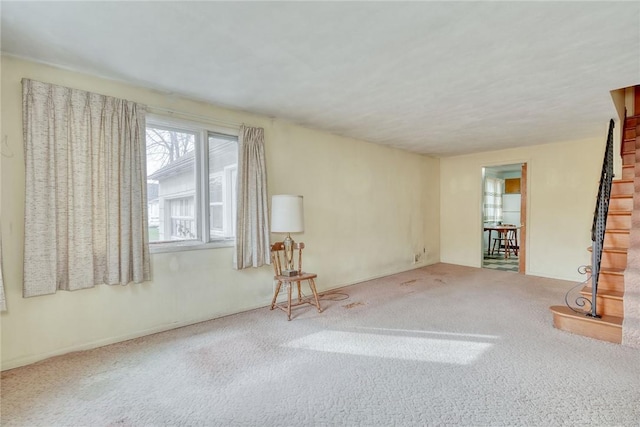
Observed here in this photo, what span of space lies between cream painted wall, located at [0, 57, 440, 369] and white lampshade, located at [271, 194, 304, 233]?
1.75 feet

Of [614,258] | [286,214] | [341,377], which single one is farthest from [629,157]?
[341,377]

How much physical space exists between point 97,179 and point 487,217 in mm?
8202

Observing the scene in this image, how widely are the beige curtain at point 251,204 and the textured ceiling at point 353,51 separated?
0.42 metres

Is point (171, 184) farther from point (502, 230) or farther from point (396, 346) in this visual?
point (502, 230)

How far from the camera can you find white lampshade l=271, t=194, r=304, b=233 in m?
3.31

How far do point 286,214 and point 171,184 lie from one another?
123cm

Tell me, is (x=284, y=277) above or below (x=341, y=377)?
above

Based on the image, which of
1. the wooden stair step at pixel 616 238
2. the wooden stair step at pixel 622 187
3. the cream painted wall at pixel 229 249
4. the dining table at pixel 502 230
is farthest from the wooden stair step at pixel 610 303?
the dining table at pixel 502 230

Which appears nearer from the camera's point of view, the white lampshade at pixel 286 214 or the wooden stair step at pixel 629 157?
the white lampshade at pixel 286 214

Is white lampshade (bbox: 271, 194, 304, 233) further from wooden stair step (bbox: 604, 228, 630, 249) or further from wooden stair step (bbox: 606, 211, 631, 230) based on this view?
wooden stair step (bbox: 606, 211, 631, 230)

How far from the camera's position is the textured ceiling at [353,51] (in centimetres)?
176

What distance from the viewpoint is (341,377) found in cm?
212

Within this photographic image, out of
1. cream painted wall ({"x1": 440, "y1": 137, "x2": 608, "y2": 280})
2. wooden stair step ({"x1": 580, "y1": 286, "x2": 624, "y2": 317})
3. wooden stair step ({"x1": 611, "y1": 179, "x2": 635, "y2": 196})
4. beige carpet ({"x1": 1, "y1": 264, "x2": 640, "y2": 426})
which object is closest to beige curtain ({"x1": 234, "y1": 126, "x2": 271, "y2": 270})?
beige carpet ({"x1": 1, "y1": 264, "x2": 640, "y2": 426})

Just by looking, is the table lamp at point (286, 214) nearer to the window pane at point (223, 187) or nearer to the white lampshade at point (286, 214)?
the white lampshade at point (286, 214)
